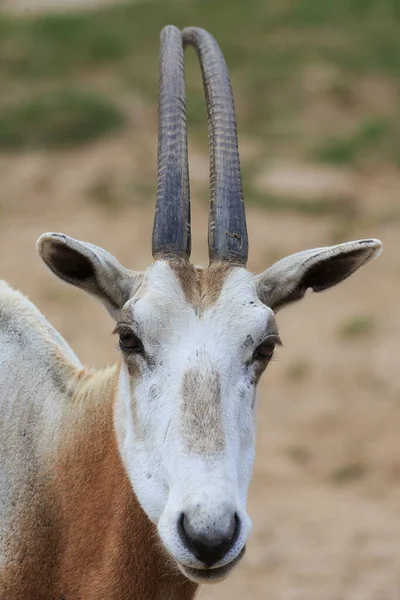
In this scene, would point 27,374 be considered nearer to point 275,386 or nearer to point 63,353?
point 63,353

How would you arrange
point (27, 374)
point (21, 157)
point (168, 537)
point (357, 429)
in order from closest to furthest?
point (168, 537) → point (27, 374) → point (357, 429) → point (21, 157)

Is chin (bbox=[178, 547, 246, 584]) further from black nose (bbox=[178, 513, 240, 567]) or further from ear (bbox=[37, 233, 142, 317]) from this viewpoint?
ear (bbox=[37, 233, 142, 317])

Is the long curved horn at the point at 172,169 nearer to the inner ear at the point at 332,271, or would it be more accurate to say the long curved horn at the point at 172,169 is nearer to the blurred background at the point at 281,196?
the inner ear at the point at 332,271

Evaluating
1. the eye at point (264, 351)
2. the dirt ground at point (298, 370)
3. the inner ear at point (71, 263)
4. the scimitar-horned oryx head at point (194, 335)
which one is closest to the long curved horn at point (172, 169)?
the scimitar-horned oryx head at point (194, 335)

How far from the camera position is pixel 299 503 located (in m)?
12.2

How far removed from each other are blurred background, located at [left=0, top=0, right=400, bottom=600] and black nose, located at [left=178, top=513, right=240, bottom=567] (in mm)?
5738

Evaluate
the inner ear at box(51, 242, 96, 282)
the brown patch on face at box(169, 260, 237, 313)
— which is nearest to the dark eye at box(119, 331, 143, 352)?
the brown patch on face at box(169, 260, 237, 313)

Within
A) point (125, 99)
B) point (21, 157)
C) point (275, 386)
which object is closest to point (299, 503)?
point (275, 386)

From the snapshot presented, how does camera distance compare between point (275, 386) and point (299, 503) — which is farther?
point (275, 386)

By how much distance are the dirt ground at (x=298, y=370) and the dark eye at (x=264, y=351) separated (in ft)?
17.1

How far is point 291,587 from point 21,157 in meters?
13.5

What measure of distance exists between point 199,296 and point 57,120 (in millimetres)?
18187

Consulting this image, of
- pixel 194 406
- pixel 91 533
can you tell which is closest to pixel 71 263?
pixel 194 406

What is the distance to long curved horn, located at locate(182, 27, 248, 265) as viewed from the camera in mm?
5887
